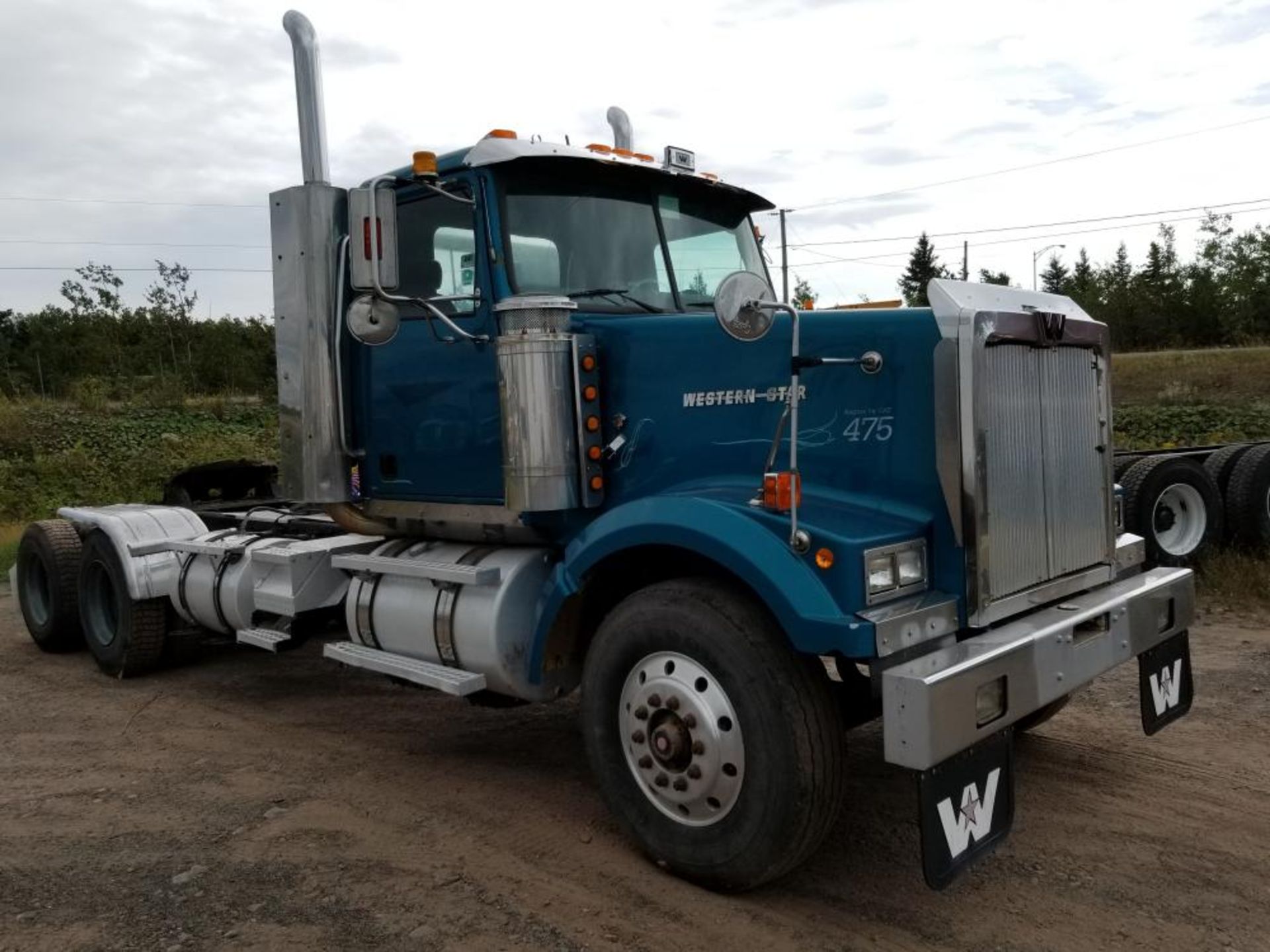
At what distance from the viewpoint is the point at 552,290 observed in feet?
14.8

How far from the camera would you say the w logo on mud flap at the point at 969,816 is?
3145 mm

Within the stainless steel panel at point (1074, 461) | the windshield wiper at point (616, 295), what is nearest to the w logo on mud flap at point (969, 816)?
the stainless steel panel at point (1074, 461)

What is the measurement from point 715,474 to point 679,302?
1083mm

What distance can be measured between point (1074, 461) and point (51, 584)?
6.81 meters

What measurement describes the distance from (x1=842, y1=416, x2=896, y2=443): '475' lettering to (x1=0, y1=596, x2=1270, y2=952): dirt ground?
154 cm

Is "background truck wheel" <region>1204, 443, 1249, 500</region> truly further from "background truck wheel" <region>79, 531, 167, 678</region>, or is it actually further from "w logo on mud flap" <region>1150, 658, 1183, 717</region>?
"background truck wheel" <region>79, 531, 167, 678</region>

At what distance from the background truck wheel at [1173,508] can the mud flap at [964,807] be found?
5.54 m

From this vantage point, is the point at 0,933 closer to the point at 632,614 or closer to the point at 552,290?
the point at 632,614

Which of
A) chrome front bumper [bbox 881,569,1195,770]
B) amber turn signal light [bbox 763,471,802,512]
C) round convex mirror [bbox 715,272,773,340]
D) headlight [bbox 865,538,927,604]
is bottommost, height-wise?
chrome front bumper [bbox 881,569,1195,770]

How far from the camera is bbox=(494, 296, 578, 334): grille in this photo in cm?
419

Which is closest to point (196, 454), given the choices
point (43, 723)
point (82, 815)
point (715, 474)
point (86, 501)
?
point (86, 501)

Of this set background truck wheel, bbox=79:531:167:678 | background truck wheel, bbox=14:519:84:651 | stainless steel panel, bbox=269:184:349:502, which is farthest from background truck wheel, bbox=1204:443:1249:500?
background truck wheel, bbox=14:519:84:651

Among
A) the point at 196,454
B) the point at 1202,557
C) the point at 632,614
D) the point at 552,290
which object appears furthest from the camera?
the point at 196,454

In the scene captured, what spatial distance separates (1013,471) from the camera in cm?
362
